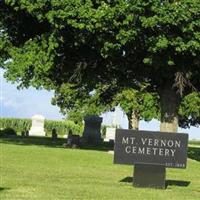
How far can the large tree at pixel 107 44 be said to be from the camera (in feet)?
89.4

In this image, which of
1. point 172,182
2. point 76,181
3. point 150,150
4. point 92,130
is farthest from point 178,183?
point 92,130

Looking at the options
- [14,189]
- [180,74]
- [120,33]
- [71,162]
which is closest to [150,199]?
[14,189]

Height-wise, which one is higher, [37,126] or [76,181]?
[37,126]

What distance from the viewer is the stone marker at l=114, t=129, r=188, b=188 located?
17222mm

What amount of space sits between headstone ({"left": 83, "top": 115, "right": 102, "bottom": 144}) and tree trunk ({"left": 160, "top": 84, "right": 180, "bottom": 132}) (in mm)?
16010

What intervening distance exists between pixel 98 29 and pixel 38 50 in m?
4.02

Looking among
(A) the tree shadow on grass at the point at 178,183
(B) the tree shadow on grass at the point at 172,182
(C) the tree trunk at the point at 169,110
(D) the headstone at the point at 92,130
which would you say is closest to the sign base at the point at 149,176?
(B) the tree shadow on grass at the point at 172,182

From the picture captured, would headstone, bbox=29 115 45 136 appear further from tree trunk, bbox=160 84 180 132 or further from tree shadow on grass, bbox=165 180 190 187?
tree shadow on grass, bbox=165 180 190 187

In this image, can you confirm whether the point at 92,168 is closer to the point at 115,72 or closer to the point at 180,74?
the point at 180,74

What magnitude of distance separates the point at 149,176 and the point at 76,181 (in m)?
1.90

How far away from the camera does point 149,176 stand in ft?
56.0

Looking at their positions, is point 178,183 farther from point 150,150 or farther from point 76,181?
point 76,181

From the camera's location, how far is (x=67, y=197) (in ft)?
45.5

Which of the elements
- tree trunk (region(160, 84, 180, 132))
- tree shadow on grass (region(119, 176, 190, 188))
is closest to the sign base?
tree shadow on grass (region(119, 176, 190, 188))
